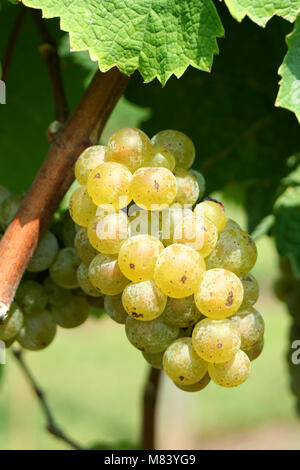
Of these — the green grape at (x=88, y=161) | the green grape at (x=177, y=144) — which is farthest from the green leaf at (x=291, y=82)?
the green grape at (x=88, y=161)

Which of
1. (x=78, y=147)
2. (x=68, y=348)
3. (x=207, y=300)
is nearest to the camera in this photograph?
(x=207, y=300)

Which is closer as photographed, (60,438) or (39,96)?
(60,438)

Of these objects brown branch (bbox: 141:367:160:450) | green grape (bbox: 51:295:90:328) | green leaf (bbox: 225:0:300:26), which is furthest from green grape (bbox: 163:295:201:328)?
brown branch (bbox: 141:367:160:450)

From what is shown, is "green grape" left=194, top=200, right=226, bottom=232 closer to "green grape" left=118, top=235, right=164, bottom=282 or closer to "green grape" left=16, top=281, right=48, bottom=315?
"green grape" left=118, top=235, right=164, bottom=282

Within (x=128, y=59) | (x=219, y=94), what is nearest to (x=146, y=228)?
(x=128, y=59)
